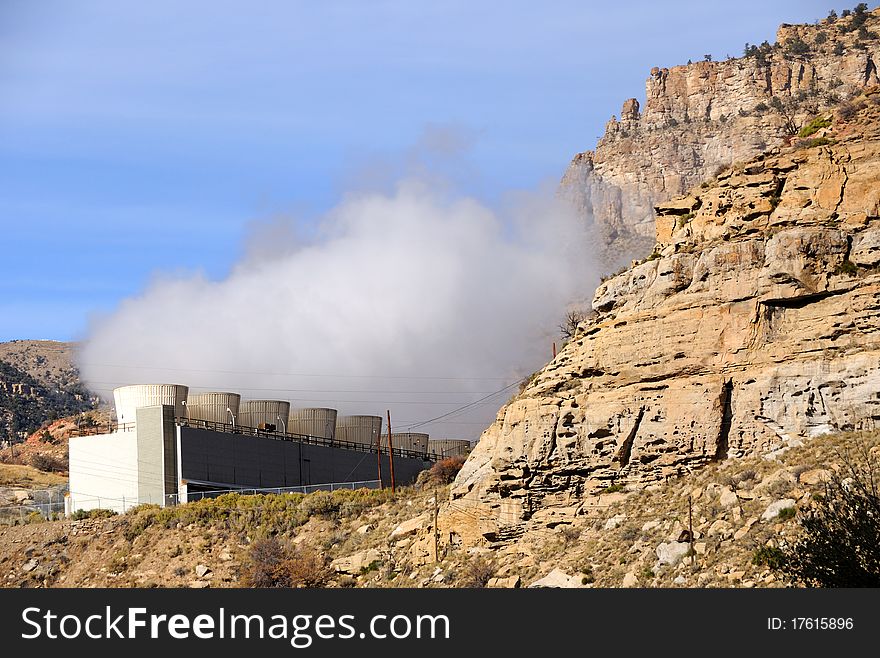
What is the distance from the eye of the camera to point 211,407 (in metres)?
86.2

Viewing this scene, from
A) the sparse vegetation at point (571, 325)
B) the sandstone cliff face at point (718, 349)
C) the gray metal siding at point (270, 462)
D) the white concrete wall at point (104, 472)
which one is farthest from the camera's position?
the gray metal siding at point (270, 462)

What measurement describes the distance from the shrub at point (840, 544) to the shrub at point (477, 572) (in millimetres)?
12876

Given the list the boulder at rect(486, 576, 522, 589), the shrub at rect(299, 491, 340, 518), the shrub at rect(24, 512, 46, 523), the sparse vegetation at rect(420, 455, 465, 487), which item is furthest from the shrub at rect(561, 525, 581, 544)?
the shrub at rect(24, 512, 46, 523)

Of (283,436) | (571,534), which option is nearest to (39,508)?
(283,436)

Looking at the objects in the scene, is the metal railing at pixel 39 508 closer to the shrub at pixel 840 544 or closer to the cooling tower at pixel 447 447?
the cooling tower at pixel 447 447

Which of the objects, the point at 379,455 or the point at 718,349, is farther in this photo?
the point at 379,455

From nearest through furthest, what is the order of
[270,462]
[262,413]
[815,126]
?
[815,126] → [270,462] → [262,413]

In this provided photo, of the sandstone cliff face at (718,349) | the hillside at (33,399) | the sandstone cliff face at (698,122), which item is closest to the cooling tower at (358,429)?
the sandstone cliff face at (718,349)

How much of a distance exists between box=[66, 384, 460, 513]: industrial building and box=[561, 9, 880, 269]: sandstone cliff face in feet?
259

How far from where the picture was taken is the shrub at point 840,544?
109 feet

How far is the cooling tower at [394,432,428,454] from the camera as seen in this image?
97.2 m

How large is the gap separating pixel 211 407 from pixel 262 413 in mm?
3961

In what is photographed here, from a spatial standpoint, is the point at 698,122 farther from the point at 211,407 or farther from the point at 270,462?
the point at 270,462
